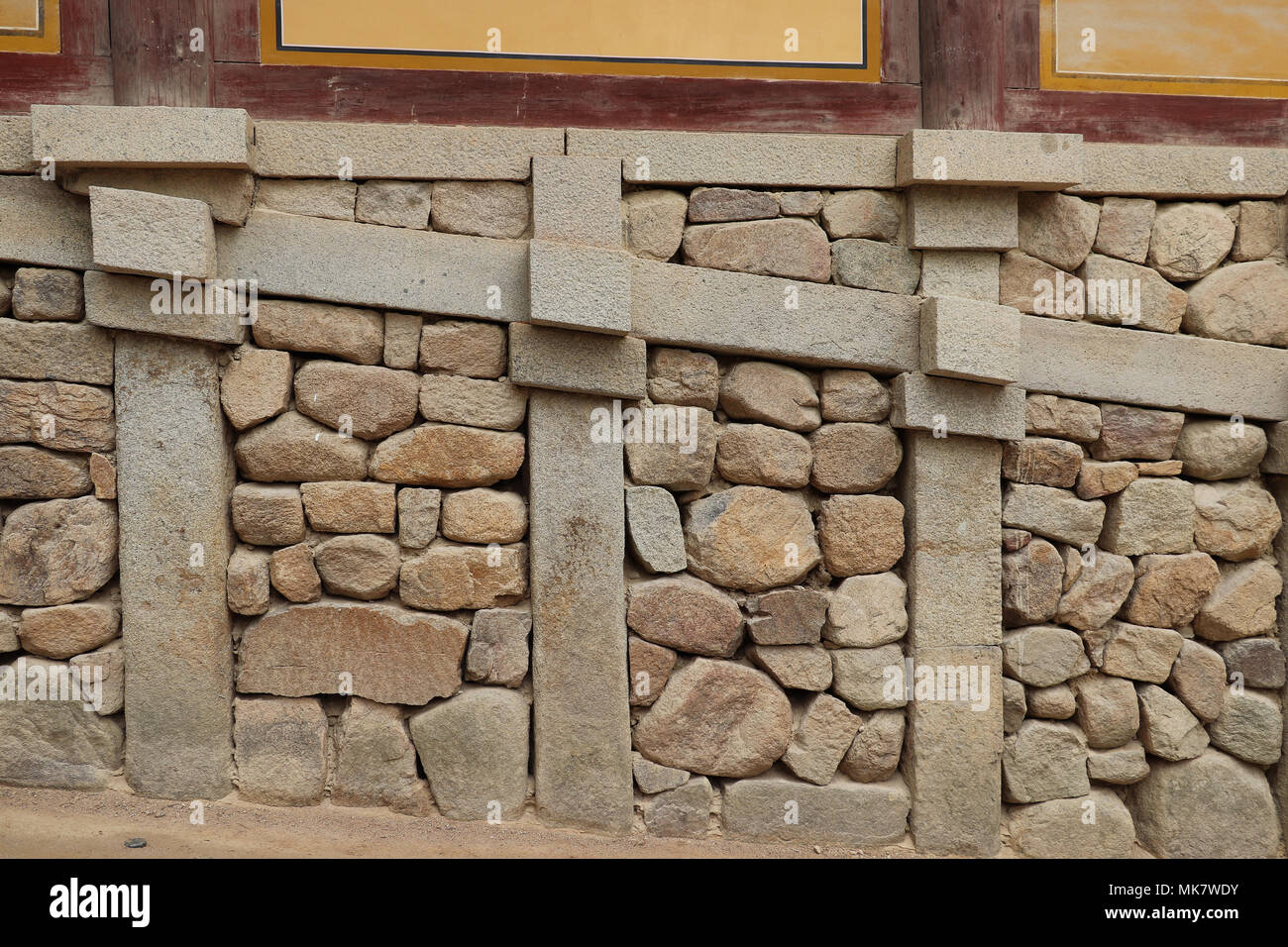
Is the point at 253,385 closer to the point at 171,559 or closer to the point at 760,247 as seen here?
the point at 171,559

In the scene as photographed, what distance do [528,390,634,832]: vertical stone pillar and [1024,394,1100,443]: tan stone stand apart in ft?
5.64

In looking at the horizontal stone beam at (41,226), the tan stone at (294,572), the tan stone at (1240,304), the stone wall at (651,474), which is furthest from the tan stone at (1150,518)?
the horizontal stone beam at (41,226)

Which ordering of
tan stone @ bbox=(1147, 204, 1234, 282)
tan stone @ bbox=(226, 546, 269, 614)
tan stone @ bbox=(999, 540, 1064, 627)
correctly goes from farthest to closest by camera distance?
tan stone @ bbox=(1147, 204, 1234, 282), tan stone @ bbox=(999, 540, 1064, 627), tan stone @ bbox=(226, 546, 269, 614)

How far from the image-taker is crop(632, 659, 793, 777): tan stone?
3914 mm

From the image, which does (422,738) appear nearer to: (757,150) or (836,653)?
(836,653)

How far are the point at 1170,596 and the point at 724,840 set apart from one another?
6.99 ft

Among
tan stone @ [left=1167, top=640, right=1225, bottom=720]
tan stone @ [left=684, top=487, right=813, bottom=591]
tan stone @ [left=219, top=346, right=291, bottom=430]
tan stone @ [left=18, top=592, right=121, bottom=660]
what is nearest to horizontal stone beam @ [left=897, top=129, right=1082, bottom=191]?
tan stone @ [left=684, top=487, right=813, bottom=591]

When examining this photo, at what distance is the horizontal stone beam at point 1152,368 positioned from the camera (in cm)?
407

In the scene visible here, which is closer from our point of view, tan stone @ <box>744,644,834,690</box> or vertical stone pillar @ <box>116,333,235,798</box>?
vertical stone pillar @ <box>116,333,235,798</box>

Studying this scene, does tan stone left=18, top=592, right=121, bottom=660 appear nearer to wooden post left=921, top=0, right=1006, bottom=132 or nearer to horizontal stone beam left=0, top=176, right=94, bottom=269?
horizontal stone beam left=0, top=176, right=94, bottom=269

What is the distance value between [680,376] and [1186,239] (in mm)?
2248

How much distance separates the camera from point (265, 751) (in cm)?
378

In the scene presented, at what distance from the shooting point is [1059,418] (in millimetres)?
4078

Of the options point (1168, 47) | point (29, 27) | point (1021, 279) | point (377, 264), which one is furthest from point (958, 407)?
point (29, 27)
